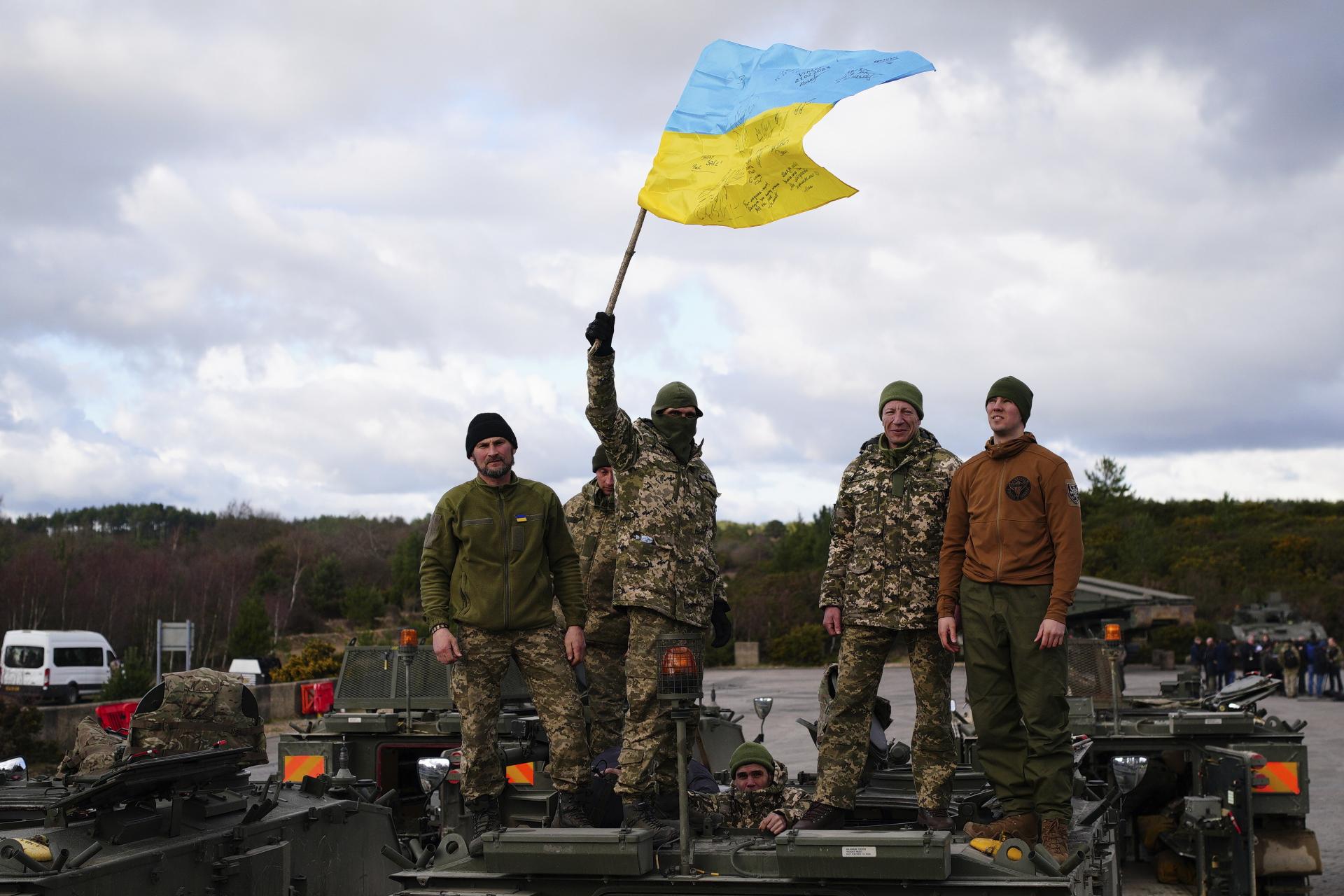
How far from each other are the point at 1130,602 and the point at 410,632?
1162 centimetres

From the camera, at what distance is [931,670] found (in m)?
6.05

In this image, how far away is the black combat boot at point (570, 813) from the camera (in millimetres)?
5910

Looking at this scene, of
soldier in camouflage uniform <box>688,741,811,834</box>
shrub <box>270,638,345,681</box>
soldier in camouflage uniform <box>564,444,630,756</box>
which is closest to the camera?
soldier in camouflage uniform <box>688,741,811,834</box>

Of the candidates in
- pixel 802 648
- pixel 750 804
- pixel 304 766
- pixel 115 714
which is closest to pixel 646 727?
pixel 750 804

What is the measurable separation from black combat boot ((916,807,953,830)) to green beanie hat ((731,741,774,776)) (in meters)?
0.72

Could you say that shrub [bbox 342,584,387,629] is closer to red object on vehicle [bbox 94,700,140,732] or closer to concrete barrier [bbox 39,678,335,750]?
concrete barrier [bbox 39,678,335,750]

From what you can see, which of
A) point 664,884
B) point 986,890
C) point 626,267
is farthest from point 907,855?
point 626,267

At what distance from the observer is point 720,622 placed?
6.34 m

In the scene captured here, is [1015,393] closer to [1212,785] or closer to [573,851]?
[573,851]

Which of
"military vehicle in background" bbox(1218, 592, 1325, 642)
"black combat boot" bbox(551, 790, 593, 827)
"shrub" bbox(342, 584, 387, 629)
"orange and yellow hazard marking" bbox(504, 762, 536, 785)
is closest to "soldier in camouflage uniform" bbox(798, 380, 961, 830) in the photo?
"black combat boot" bbox(551, 790, 593, 827)

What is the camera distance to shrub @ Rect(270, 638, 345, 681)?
3122 cm

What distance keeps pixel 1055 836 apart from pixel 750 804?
1271 millimetres

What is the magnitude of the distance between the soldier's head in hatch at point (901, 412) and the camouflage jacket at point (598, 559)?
154 cm

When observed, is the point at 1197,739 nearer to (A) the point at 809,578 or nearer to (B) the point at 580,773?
(B) the point at 580,773
